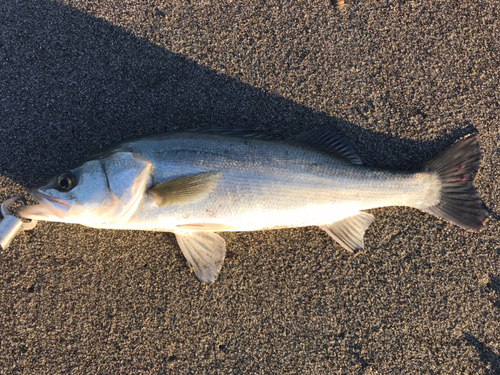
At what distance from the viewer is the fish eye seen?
79.2 inches

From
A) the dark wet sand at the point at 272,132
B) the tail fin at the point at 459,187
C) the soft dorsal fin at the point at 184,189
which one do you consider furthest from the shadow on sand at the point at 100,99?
the soft dorsal fin at the point at 184,189

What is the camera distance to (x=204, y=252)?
2305 millimetres

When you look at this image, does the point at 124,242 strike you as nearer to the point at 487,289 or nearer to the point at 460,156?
the point at 460,156

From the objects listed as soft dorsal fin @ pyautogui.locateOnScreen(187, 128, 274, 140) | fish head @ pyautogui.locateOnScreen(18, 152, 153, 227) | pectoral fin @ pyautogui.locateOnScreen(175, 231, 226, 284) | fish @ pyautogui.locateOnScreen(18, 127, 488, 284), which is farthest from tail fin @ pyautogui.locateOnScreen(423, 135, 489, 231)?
fish head @ pyautogui.locateOnScreen(18, 152, 153, 227)

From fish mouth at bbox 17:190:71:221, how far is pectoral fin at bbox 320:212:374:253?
1798mm

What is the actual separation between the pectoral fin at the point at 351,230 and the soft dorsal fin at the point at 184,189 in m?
0.91

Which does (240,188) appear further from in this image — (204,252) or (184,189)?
(204,252)

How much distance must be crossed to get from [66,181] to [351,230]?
205 cm

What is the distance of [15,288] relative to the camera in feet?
7.77

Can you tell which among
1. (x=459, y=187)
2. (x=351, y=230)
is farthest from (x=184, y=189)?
(x=459, y=187)

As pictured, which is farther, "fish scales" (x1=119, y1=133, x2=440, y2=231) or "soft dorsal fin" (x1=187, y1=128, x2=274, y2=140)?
"soft dorsal fin" (x1=187, y1=128, x2=274, y2=140)

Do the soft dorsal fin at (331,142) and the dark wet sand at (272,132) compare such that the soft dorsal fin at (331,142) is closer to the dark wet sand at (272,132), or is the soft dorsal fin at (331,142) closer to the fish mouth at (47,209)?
the dark wet sand at (272,132)

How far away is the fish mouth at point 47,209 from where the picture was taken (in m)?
1.97

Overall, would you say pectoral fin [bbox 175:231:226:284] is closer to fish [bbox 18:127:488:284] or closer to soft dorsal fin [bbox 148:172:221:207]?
fish [bbox 18:127:488:284]
